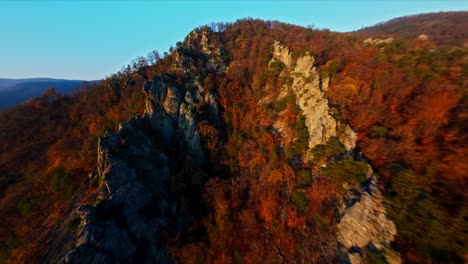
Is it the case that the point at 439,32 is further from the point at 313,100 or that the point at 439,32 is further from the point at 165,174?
the point at 165,174

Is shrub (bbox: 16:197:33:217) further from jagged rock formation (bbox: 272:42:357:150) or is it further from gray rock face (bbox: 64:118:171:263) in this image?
jagged rock formation (bbox: 272:42:357:150)

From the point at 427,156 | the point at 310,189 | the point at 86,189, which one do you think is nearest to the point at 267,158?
the point at 310,189

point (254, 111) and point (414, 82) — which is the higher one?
point (414, 82)

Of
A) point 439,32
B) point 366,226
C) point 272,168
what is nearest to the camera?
point 366,226

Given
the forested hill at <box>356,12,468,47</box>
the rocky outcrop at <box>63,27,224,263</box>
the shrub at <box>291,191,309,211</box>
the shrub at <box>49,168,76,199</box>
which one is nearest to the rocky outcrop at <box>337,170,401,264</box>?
the shrub at <box>291,191,309,211</box>

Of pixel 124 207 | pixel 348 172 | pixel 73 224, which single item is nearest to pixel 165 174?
pixel 124 207

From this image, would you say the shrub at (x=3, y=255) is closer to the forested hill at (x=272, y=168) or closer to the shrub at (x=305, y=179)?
the forested hill at (x=272, y=168)

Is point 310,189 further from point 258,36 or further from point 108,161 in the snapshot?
point 258,36
